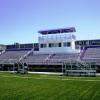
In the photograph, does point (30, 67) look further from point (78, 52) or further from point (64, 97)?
point (64, 97)

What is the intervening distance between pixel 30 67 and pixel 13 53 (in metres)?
13.7

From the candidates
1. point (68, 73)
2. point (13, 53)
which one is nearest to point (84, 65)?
point (68, 73)

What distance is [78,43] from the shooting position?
243 feet

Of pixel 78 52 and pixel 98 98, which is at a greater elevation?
pixel 78 52

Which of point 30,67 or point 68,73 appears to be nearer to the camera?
point 68,73

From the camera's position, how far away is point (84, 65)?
52.3 meters

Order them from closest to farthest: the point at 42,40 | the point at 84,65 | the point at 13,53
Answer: the point at 84,65 → the point at 42,40 → the point at 13,53

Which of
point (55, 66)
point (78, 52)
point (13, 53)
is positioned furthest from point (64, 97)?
point (13, 53)

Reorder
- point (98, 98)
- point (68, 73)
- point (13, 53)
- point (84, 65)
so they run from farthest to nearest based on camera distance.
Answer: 1. point (13, 53)
2. point (84, 65)
3. point (68, 73)
4. point (98, 98)

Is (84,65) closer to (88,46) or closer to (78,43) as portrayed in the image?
(88,46)

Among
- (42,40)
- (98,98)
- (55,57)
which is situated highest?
(42,40)

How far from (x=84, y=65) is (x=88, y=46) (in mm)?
17636

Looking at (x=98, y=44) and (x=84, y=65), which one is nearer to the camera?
(x=84, y=65)

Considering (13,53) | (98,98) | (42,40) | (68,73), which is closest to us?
(98,98)
